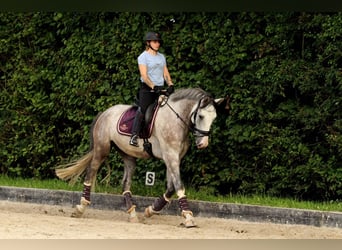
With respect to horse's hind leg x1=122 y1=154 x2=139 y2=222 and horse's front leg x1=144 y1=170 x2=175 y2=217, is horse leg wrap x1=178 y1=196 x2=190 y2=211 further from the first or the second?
horse's hind leg x1=122 y1=154 x2=139 y2=222

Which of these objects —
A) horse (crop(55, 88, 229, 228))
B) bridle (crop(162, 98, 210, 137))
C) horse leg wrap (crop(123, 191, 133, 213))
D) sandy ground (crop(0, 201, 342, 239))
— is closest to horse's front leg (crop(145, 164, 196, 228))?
horse (crop(55, 88, 229, 228))

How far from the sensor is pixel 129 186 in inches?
478

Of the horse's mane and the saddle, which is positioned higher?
the horse's mane

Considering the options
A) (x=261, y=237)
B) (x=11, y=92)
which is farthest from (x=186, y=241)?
(x=11, y=92)

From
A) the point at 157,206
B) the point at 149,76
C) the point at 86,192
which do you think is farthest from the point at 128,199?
the point at 149,76

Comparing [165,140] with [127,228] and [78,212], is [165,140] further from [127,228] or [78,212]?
[78,212]

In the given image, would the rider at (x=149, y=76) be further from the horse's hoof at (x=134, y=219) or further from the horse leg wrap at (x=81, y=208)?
the horse leg wrap at (x=81, y=208)

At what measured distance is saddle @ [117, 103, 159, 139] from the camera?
11.6 meters

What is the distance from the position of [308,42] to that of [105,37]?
11.1 ft

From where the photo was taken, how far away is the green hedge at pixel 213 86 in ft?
39.9

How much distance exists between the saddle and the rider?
2.9 inches

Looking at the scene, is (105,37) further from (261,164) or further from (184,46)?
(261,164)

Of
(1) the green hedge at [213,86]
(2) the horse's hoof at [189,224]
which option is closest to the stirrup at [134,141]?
(2) the horse's hoof at [189,224]

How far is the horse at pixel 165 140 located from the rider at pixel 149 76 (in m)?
0.16
